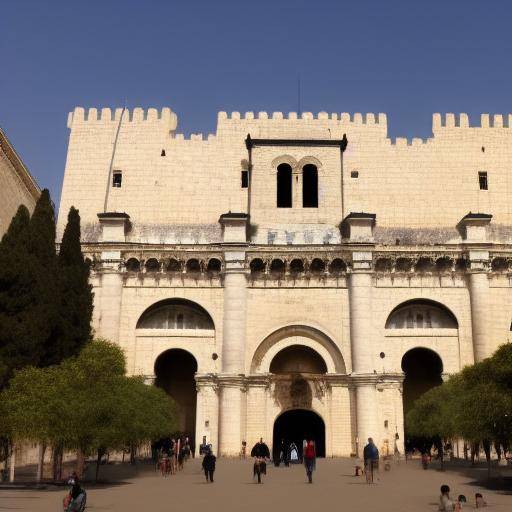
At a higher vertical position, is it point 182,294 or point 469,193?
point 469,193

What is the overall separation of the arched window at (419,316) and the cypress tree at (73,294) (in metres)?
16.2

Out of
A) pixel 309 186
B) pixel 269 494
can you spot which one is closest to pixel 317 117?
pixel 309 186

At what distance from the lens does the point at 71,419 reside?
2144 centimetres

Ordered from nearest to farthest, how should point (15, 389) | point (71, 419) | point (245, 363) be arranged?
point (71, 419) < point (15, 389) < point (245, 363)

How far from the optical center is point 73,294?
2820 cm

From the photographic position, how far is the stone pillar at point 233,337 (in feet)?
113

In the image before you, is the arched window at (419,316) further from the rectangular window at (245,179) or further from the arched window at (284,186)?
the rectangular window at (245,179)

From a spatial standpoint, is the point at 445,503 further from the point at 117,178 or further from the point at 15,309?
the point at 117,178

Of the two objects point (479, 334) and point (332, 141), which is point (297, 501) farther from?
point (332, 141)

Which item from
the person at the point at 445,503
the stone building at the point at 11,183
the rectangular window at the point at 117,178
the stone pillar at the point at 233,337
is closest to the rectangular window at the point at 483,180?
the stone pillar at the point at 233,337

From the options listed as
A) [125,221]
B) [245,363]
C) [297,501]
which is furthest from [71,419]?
[125,221]

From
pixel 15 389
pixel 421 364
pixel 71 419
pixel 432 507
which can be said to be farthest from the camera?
pixel 421 364

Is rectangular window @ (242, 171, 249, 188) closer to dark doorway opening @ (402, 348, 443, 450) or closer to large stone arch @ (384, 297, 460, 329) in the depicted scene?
large stone arch @ (384, 297, 460, 329)

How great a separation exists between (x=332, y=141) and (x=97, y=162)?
44.0ft
